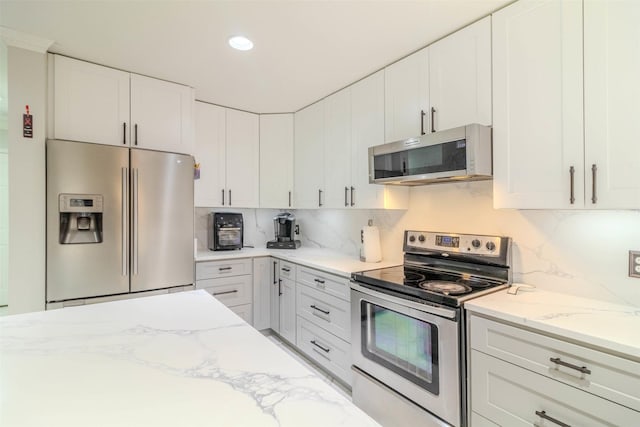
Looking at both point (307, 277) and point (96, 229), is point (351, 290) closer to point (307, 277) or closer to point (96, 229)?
point (307, 277)

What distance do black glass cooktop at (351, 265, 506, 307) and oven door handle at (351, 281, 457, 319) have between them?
0.03m

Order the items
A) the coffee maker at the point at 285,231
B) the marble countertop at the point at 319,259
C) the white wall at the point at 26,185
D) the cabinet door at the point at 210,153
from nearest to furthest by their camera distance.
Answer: the white wall at the point at 26,185 < the marble countertop at the point at 319,259 < the cabinet door at the point at 210,153 < the coffee maker at the point at 285,231

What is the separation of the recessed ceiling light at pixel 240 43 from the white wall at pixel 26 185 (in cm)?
131

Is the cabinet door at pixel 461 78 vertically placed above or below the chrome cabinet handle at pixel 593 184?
above

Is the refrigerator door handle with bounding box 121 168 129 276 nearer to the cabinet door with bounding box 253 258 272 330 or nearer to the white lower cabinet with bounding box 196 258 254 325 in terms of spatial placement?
the white lower cabinet with bounding box 196 258 254 325

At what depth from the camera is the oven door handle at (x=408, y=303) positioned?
59.2 inches

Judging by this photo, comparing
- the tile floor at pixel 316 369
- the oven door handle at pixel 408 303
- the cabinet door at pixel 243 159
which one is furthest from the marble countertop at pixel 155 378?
the cabinet door at pixel 243 159

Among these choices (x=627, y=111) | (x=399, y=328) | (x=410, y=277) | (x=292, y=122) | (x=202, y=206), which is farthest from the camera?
(x=292, y=122)

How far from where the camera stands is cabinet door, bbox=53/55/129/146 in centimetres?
218

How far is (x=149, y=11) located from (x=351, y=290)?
6.64 feet

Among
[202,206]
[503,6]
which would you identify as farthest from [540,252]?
[202,206]

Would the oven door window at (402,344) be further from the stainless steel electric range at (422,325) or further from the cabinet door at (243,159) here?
the cabinet door at (243,159)

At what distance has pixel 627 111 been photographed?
126 cm

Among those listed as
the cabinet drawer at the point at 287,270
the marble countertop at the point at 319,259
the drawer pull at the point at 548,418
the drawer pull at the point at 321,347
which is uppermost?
the marble countertop at the point at 319,259
